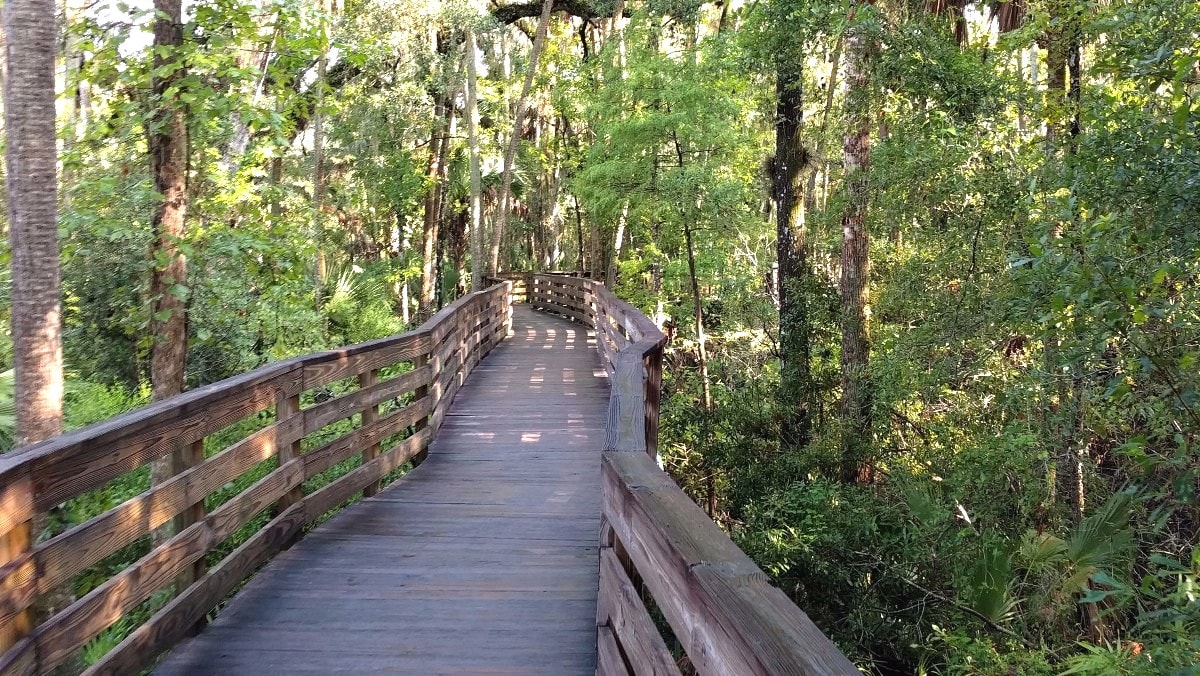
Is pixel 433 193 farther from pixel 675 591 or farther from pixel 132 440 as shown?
pixel 675 591

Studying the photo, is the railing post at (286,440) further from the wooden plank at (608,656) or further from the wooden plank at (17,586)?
the wooden plank at (608,656)

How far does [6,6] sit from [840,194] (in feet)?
28.6

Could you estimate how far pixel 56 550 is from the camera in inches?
107

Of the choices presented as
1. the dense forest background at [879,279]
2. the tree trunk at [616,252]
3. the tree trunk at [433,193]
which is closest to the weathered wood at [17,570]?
the dense forest background at [879,279]

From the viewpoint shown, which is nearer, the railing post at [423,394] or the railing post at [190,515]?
the railing post at [190,515]

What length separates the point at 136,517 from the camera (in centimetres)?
317

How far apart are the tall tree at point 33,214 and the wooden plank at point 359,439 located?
1.48 metres

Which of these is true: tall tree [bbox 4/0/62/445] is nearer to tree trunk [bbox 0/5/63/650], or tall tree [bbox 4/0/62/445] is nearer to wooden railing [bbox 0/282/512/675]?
tree trunk [bbox 0/5/63/650]

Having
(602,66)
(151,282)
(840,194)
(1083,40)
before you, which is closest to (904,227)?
(840,194)

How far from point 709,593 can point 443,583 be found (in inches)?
118

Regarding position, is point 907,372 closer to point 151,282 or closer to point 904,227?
point 904,227

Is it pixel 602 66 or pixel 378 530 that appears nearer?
pixel 378 530

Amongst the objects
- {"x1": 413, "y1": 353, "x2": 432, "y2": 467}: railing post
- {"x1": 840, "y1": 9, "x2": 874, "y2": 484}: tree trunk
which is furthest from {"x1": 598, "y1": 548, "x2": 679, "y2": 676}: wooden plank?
{"x1": 840, "y1": 9, "x2": 874, "y2": 484}: tree trunk

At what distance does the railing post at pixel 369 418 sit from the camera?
5969mm
